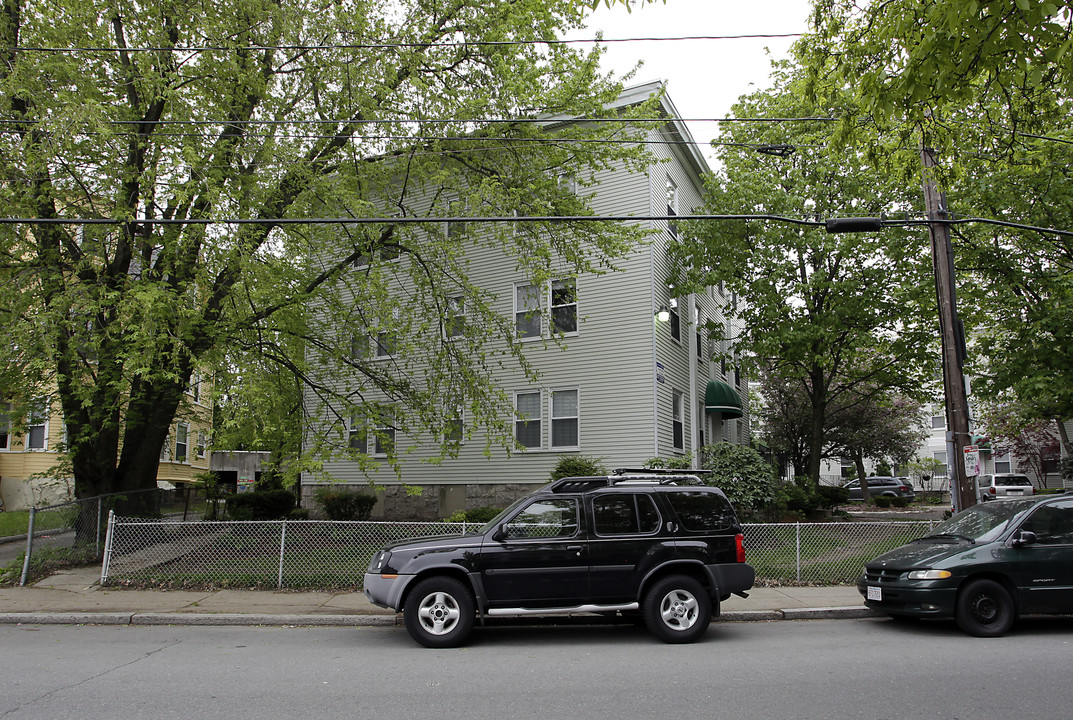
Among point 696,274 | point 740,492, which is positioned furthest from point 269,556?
point 696,274

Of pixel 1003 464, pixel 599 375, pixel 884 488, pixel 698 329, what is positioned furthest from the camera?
pixel 1003 464

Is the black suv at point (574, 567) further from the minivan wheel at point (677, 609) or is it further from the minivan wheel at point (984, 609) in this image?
the minivan wheel at point (984, 609)

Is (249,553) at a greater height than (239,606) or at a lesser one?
greater

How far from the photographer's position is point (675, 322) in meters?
20.2

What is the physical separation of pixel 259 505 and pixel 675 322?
12772 millimetres

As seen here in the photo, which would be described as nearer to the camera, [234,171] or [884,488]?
Answer: [234,171]

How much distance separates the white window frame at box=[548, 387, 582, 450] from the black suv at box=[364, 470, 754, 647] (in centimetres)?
996

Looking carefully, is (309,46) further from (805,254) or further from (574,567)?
(805,254)

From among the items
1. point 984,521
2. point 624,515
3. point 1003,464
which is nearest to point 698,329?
point 984,521

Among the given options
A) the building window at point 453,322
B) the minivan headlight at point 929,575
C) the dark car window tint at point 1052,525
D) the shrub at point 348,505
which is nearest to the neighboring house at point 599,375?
the shrub at point 348,505

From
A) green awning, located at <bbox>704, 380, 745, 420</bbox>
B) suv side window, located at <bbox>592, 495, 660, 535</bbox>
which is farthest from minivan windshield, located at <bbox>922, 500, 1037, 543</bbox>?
green awning, located at <bbox>704, 380, 745, 420</bbox>

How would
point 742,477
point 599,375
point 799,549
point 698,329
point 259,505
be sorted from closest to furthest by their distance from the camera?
point 799,549 → point 742,477 → point 599,375 → point 259,505 → point 698,329

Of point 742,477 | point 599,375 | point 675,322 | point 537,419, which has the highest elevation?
point 675,322

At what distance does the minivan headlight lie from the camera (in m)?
8.23
